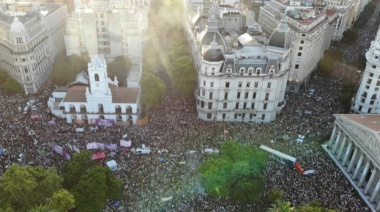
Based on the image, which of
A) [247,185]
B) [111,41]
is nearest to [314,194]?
[247,185]

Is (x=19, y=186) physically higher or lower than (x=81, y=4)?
lower

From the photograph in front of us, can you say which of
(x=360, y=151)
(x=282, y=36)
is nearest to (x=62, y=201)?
(x=360, y=151)

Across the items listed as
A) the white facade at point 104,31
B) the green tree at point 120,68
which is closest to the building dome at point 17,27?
the white facade at point 104,31

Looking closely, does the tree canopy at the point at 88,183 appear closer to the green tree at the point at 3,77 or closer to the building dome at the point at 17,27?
the building dome at the point at 17,27

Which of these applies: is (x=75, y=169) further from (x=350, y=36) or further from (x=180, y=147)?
(x=350, y=36)

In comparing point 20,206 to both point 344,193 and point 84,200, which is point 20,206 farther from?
point 344,193

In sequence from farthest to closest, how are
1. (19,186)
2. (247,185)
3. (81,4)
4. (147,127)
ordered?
(81,4) → (147,127) → (247,185) → (19,186)

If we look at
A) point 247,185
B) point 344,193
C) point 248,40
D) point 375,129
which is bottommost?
point 344,193
